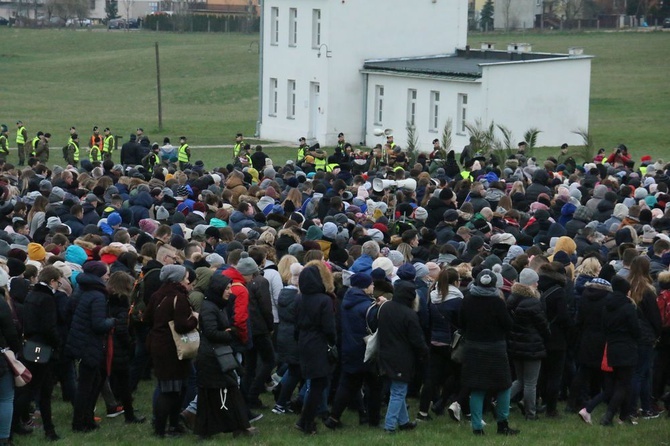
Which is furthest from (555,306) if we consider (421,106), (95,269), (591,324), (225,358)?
(421,106)

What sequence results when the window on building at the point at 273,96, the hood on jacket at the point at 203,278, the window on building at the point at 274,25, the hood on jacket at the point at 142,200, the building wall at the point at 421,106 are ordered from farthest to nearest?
the window on building at the point at 273,96, the window on building at the point at 274,25, the building wall at the point at 421,106, the hood on jacket at the point at 142,200, the hood on jacket at the point at 203,278

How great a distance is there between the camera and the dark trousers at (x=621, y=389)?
40.6 ft

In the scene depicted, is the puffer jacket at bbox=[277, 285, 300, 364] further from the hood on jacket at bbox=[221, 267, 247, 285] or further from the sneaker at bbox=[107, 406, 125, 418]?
the sneaker at bbox=[107, 406, 125, 418]

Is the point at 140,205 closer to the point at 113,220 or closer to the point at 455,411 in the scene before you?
the point at 113,220

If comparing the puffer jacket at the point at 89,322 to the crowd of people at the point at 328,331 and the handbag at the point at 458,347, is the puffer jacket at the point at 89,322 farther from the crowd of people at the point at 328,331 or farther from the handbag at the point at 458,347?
the handbag at the point at 458,347

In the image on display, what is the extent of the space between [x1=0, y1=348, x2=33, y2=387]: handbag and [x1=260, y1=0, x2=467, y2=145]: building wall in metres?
36.6

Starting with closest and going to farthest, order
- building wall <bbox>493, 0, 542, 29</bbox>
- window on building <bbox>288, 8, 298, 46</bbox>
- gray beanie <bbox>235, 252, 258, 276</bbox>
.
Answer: gray beanie <bbox>235, 252, 258, 276</bbox> → window on building <bbox>288, 8, 298, 46</bbox> → building wall <bbox>493, 0, 542, 29</bbox>

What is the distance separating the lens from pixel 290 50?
1927 inches

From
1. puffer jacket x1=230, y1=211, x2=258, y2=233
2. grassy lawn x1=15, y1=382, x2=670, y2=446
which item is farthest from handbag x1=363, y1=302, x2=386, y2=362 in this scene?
puffer jacket x1=230, y1=211, x2=258, y2=233

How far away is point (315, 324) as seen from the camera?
39.1 ft

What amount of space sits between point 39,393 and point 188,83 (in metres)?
64.0

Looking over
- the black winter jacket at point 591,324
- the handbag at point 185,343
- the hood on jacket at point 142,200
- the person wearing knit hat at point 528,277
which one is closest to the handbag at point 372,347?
the person wearing knit hat at point 528,277

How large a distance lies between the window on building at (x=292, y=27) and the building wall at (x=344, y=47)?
0.20 metres

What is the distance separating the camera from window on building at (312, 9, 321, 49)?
1870 inches
